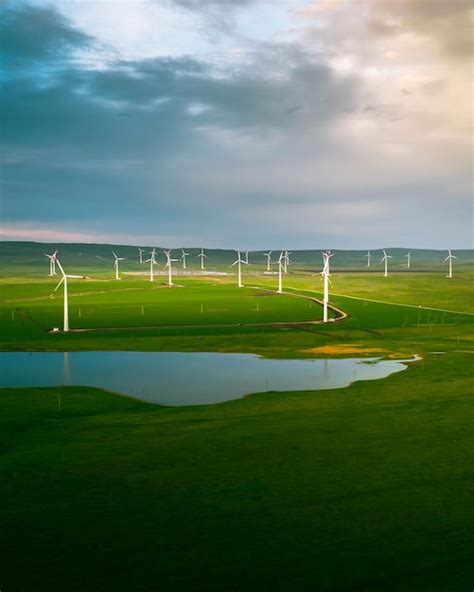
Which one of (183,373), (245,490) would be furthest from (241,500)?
(183,373)

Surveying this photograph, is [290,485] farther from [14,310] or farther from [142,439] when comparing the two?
[14,310]

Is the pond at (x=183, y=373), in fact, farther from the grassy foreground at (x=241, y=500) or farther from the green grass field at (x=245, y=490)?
the grassy foreground at (x=241, y=500)

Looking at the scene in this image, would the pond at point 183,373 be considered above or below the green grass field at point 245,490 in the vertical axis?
below

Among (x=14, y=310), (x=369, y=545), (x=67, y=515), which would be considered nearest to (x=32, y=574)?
(x=67, y=515)

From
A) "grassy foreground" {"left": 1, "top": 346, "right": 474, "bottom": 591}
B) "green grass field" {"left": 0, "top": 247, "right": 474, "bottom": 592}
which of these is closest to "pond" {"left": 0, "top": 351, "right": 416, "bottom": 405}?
"green grass field" {"left": 0, "top": 247, "right": 474, "bottom": 592}

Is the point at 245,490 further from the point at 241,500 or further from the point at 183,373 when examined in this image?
the point at 183,373

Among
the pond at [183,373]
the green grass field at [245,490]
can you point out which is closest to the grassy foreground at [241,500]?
the green grass field at [245,490]
